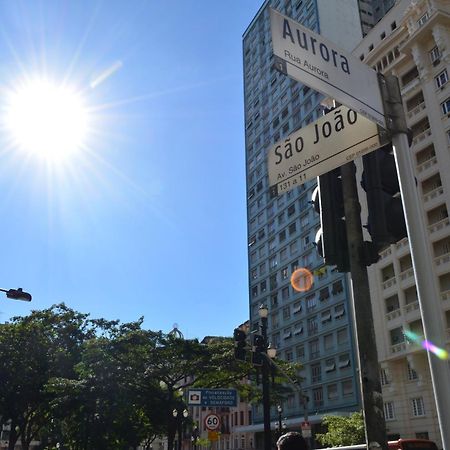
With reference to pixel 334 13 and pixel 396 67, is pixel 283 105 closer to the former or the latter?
pixel 334 13

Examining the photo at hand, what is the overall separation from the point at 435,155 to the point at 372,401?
36.9 meters

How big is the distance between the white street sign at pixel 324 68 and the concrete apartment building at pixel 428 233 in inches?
1217

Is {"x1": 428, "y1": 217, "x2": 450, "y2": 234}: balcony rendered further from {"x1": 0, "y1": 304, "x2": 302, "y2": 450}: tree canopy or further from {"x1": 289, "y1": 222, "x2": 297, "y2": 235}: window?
{"x1": 289, "y1": 222, "x2": 297, "y2": 235}: window

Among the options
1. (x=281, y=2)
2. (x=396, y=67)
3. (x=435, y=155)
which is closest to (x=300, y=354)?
(x=435, y=155)

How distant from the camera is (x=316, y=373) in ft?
165

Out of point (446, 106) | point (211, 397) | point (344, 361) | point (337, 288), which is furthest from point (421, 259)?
point (337, 288)

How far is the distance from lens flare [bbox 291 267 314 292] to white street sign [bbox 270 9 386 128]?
165 ft

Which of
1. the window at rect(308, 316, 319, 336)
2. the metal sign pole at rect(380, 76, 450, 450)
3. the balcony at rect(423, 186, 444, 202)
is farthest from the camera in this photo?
the window at rect(308, 316, 319, 336)

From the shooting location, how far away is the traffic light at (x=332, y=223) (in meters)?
4.32

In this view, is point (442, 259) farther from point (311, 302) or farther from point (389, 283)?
point (311, 302)

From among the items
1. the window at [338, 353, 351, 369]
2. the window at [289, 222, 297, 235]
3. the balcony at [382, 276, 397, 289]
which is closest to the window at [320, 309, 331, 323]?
the window at [338, 353, 351, 369]

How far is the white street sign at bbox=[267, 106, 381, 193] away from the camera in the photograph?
12.4ft

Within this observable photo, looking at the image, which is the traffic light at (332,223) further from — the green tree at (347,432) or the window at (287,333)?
the window at (287,333)

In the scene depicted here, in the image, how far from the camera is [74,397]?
2841 cm
